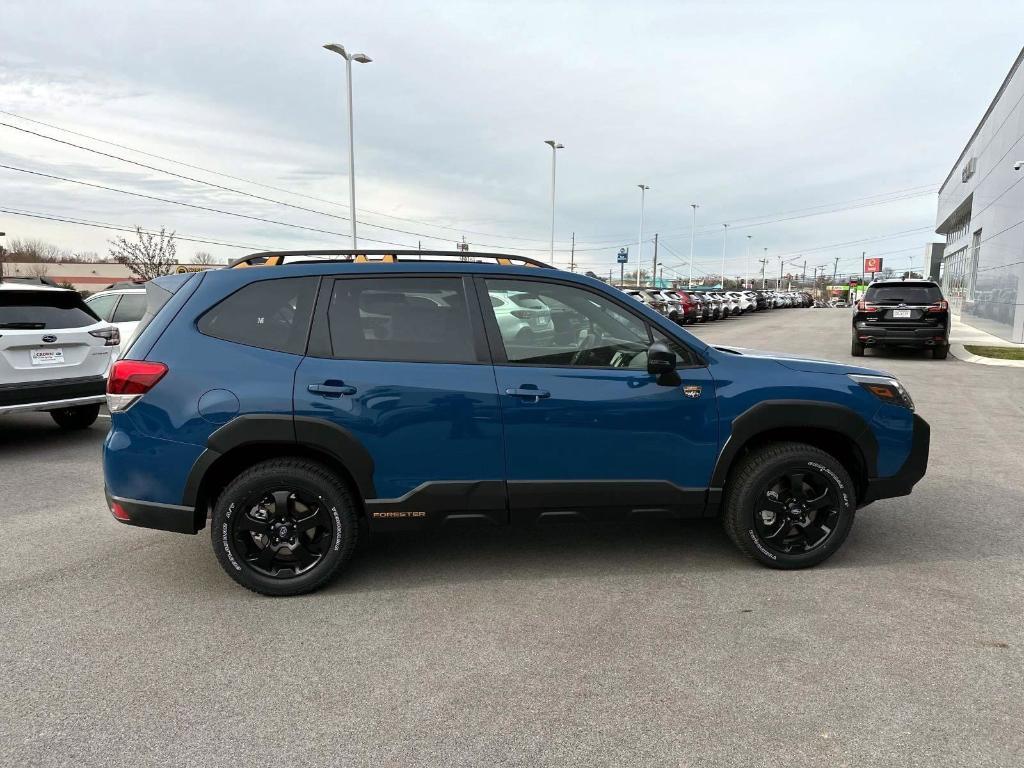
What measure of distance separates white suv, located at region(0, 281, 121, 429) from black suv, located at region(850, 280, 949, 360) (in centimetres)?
1453

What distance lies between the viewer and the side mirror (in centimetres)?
367

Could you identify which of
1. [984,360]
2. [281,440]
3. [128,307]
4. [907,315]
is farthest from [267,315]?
[984,360]

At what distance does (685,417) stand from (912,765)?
1.84 metres

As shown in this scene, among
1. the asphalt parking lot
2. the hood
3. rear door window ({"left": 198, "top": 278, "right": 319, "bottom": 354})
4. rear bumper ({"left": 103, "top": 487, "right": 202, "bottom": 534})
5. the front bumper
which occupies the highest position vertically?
rear door window ({"left": 198, "top": 278, "right": 319, "bottom": 354})

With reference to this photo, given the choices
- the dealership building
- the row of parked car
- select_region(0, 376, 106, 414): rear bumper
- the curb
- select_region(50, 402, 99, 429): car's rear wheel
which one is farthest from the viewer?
the row of parked car

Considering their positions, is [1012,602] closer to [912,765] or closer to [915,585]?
[915,585]

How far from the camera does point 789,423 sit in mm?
3877

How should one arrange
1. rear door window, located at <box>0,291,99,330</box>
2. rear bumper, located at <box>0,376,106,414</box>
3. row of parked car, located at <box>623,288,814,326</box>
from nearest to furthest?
rear bumper, located at <box>0,376,106,414</box> → rear door window, located at <box>0,291,99,330</box> → row of parked car, located at <box>623,288,814,326</box>

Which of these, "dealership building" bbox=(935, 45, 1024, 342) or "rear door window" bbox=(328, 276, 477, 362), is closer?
"rear door window" bbox=(328, 276, 477, 362)

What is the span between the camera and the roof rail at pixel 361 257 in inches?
158

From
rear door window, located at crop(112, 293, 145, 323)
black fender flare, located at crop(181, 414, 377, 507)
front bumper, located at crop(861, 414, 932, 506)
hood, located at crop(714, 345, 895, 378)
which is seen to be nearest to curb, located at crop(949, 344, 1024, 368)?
front bumper, located at crop(861, 414, 932, 506)

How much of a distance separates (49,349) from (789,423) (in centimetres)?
690

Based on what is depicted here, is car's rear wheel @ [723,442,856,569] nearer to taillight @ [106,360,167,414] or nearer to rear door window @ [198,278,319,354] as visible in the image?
rear door window @ [198,278,319,354]

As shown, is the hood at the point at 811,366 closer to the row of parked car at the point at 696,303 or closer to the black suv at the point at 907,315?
the row of parked car at the point at 696,303
